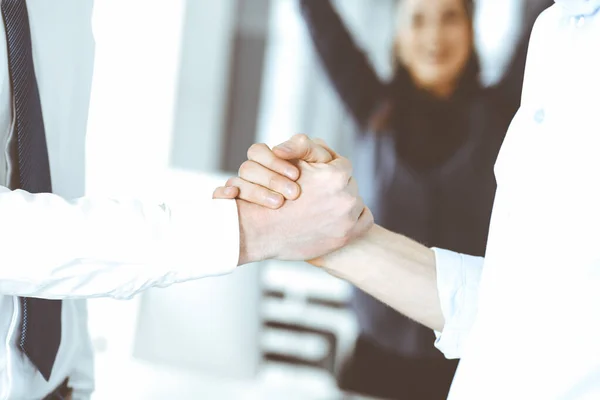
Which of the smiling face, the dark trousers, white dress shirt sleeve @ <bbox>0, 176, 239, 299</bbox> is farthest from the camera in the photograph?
the dark trousers

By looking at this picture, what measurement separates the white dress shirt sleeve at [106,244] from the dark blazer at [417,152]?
1620mm

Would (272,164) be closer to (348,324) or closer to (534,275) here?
(534,275)

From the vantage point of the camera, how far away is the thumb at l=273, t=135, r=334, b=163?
3.17 feet

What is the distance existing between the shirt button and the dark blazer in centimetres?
160

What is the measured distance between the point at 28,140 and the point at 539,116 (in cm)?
63

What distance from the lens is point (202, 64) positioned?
312 centimetres

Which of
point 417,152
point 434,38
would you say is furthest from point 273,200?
point 417,152

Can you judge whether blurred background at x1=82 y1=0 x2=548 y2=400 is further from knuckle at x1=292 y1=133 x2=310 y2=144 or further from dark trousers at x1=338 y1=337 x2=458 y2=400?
knuckle at x1=292 y1=133 x2=310 y2=144

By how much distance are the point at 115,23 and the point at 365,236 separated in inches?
25.0

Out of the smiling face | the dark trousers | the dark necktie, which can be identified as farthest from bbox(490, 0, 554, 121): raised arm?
the dark necktie

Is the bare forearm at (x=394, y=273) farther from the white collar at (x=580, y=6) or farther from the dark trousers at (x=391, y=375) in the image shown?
the dark trousers at (x=391, y=375)

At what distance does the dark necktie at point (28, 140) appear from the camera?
820 mm

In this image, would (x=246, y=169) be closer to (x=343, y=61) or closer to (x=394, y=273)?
(x=394, y=273)

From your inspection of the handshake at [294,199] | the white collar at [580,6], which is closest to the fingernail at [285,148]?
the handshake at [294,199]
